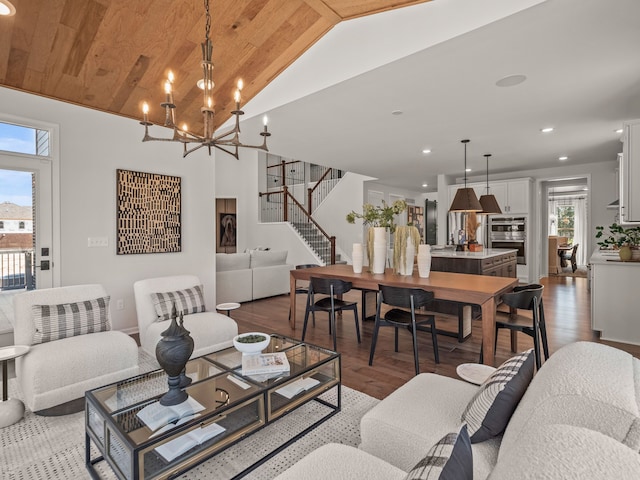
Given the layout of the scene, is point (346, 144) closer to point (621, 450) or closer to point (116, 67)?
point (116, 67)

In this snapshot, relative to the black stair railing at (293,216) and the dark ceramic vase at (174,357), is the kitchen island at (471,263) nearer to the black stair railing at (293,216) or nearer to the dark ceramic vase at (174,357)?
the black stair railing at (293,216)

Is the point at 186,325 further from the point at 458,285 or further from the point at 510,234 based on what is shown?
the point at 510,234

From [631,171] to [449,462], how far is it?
13.5ft

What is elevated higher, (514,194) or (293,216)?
(514,194)

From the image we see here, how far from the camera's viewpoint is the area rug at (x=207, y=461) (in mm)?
1832

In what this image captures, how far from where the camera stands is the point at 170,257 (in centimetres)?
468

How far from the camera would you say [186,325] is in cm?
320

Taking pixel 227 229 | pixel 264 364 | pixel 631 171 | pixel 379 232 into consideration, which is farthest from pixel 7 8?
pixel 227 229

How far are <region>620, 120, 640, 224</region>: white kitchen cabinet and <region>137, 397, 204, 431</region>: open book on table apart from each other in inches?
171

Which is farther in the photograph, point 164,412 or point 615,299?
point 615,299

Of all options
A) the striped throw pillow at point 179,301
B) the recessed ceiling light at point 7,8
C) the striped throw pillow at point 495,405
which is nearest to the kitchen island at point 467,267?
the striped throw pillow at point 495,405

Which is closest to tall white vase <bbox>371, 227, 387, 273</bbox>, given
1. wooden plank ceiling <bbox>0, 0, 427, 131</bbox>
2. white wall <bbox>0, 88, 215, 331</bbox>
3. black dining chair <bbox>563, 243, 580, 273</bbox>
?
wooden plank ceiling <bbox>0, 0, 427, 131</bbox>

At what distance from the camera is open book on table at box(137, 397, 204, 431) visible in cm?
166

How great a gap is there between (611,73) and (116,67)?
4743mm
